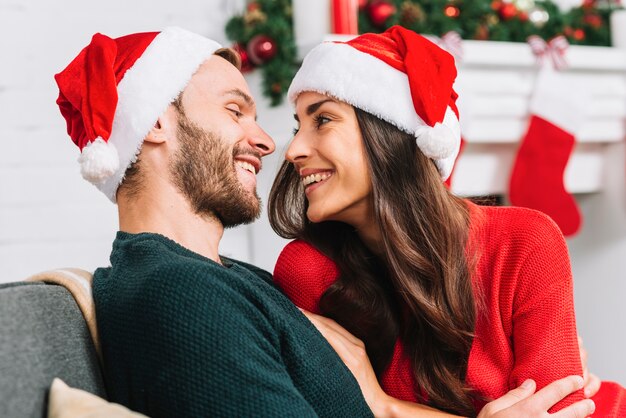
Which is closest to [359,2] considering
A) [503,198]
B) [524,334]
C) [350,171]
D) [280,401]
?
[503,198]

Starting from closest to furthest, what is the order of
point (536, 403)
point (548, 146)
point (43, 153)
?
point (536, 403) → point (43, 153) → point (548, 146)

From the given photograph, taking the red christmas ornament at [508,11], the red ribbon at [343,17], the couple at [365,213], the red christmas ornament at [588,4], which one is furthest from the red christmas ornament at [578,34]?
the couple at [365,213]

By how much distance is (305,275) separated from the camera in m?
1.90

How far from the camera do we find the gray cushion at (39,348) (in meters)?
1.16

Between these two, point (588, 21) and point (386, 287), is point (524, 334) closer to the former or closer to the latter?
point (386, 287)

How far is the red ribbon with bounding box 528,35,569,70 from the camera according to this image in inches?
128

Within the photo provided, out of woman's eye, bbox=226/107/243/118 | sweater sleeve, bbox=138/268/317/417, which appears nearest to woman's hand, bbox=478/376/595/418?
sweater sleeve, bbox=138/268/317/417

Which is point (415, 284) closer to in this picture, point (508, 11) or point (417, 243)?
point (417, 243)

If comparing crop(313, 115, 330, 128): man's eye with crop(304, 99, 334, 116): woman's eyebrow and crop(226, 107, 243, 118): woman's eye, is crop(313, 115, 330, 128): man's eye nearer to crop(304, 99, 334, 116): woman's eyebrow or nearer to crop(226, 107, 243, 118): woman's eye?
crop(304, 99, 334, 116): woman's eyebrow

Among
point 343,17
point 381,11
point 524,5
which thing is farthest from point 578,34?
point 343,17

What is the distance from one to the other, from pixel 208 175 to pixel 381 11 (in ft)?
4.86

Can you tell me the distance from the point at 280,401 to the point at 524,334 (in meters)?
0.66

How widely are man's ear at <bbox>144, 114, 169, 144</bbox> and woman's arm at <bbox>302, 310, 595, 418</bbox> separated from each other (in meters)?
0.48

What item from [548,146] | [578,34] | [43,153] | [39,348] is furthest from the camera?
[578,34]
